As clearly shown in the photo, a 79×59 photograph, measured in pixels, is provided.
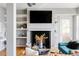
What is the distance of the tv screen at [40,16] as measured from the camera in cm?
903

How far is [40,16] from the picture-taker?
29.8 feet

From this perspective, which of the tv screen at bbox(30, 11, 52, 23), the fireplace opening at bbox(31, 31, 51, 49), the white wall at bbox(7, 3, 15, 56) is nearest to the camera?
the white wall at bbox(7, 3, 15, 56)

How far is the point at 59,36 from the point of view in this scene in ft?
30.9

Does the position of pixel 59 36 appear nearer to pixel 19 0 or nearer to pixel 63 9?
pixel 63 9

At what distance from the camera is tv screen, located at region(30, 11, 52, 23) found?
9.03m

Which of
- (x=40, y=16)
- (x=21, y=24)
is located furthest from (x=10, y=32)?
(x=21, y=24)

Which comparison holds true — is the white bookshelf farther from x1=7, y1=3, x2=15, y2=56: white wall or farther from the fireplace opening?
x1=7, y1=3, x2=15, y2=56: white wall

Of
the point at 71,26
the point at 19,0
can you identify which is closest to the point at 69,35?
the point at 71,26

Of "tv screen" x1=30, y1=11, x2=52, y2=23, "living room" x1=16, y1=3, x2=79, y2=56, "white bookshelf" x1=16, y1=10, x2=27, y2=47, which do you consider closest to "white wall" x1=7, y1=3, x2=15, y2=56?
"living room" x1=16, y1=3, x2=79, y2=56

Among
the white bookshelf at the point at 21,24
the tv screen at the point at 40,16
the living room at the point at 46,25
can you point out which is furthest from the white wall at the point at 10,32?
the white bookshelf at the point at 21,24

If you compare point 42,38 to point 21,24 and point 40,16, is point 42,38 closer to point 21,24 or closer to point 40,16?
point 40,16

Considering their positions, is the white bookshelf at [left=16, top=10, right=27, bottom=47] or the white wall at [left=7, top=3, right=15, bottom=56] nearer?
the white wall at [left=7, top=3, right=15, bottom=56]

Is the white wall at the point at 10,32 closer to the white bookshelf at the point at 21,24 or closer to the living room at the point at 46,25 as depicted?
the living room at the point at 46,25

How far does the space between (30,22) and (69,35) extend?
8.28ft
